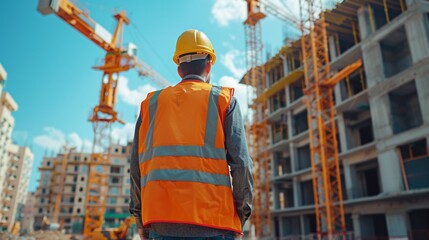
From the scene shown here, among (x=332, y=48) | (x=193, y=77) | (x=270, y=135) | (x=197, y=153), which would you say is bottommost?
(x=197, y=153)

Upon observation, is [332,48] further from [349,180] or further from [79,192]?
[79,192]

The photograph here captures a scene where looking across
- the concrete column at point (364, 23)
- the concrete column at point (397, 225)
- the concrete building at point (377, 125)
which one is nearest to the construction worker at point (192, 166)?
the concrete building at point (377, 125)

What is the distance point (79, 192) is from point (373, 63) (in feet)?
203

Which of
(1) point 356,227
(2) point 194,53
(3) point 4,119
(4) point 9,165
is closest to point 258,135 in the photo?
(1) point 356,227

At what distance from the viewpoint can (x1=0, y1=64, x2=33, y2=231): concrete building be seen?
175 ft

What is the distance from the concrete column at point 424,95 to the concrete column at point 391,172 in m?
2.41

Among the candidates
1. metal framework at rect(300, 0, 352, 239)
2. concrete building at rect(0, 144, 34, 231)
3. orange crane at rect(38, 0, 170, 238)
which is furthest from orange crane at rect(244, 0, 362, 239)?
concrete building at rect(0, 144, 34, 231)

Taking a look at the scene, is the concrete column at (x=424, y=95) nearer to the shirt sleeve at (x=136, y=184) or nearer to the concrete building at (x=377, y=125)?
the concrete building at (x=377, y=125)

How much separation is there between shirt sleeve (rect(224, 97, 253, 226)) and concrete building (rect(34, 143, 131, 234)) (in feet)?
213

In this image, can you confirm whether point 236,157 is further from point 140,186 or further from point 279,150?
point 279,150

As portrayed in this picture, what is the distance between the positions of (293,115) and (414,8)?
514 inches

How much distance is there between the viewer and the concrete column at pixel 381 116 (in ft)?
57.1

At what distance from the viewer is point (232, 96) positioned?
1.72 m

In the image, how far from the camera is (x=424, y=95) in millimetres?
15398
